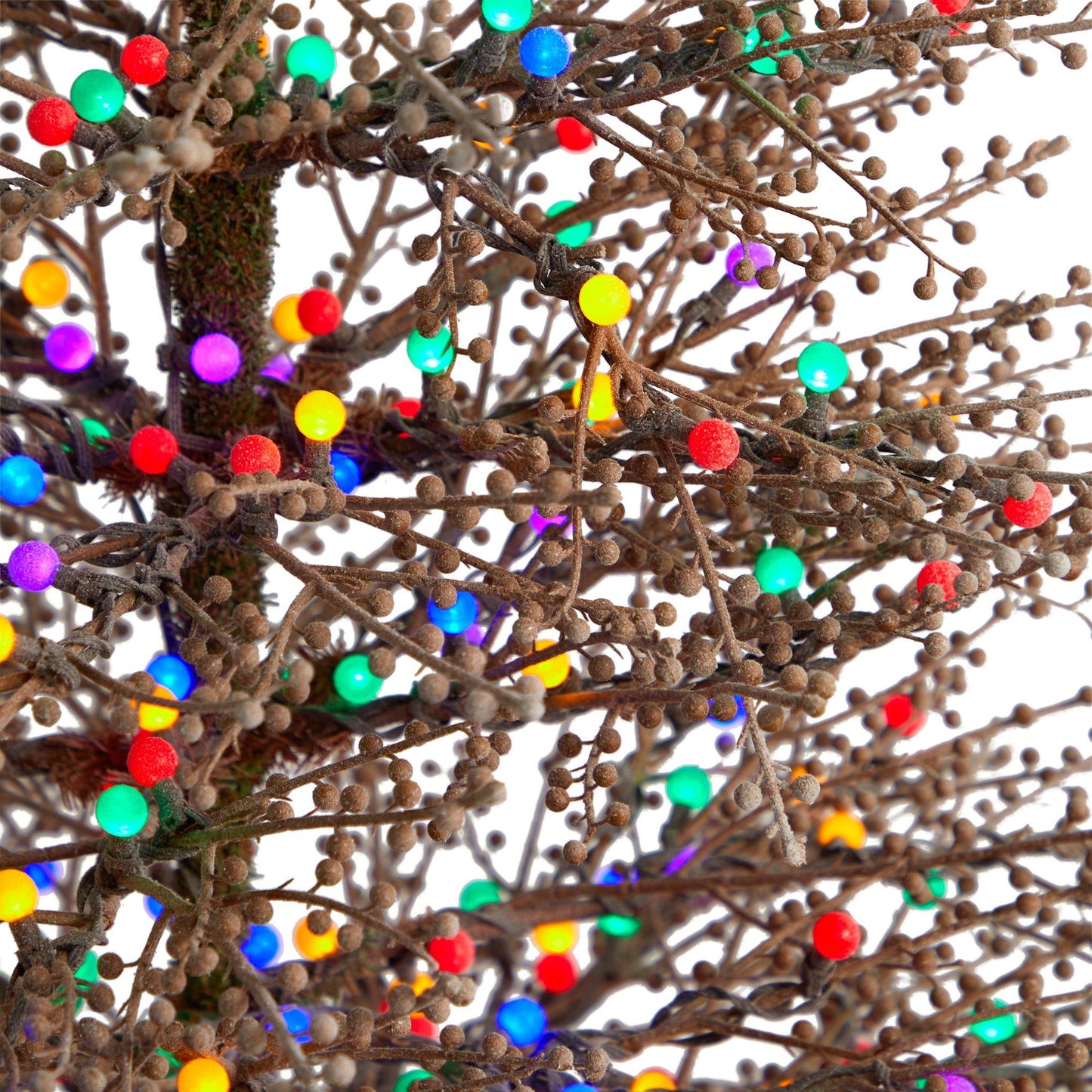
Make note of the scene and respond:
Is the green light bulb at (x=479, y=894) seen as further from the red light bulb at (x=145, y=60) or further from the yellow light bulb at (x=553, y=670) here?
the red light bulb at (x=145, y=60)

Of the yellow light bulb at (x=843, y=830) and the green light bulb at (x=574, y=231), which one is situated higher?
the green light bulb at (x=574, y=231)

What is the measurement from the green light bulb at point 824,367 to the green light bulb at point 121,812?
353mm

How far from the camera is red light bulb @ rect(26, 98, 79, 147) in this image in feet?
1.63

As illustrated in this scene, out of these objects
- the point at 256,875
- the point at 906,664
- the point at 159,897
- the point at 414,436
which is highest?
the point at 906,664

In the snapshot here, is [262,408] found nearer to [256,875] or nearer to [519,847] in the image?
[256,875]

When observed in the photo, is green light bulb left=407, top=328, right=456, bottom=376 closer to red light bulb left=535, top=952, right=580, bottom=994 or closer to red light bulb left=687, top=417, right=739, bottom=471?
red light bulb left=687, top=417, right=739, bottom=471

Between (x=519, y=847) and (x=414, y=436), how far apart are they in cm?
78

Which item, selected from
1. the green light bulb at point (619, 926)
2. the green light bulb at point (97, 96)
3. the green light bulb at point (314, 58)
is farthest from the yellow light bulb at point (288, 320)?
the green light bulb at point (619, 926)

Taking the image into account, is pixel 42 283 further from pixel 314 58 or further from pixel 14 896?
pixel 14 896

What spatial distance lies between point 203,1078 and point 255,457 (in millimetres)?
251

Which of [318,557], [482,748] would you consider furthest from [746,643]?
[318,557]

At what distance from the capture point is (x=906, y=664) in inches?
52.4

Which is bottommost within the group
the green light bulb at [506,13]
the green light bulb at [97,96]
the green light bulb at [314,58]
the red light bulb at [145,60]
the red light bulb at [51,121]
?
the red light bulb at [51,121]

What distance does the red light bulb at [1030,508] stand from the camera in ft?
1.97
